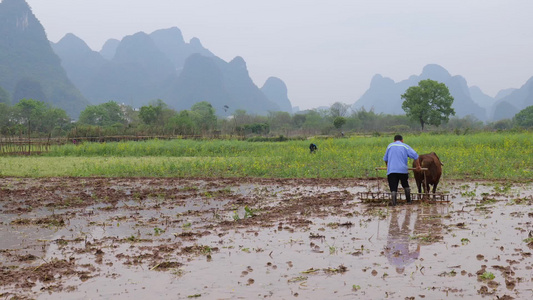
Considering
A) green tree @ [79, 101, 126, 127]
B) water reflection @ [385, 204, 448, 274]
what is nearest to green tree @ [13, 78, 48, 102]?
green tree @ [79, 101, 126, 127]

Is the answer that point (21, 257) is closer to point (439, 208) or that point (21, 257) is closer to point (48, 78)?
point (439, 208)

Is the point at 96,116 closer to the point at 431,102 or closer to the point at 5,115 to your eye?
the point at 5,115

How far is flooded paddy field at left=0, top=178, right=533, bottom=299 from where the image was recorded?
531 cm

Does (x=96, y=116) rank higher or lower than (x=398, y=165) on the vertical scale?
higher

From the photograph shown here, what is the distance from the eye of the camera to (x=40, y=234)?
324 inches

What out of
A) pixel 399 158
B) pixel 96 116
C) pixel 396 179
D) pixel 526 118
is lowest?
pixel 396 179

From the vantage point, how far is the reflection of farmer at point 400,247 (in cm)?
613

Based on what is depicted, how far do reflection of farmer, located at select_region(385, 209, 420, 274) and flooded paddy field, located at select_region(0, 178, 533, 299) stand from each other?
0.03 metres

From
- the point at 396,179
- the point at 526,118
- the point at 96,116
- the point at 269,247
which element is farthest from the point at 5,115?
the point at 526,118

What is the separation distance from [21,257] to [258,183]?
30.1 feet

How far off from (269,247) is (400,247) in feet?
6.58

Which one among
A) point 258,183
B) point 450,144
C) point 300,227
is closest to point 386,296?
point 300,227

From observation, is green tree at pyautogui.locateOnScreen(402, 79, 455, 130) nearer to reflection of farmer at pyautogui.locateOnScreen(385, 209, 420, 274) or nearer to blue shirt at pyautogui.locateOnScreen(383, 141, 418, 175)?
blue shirt at pyautogui.locateOnScreen(383, 141, 418, 175)

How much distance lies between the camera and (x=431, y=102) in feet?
208
